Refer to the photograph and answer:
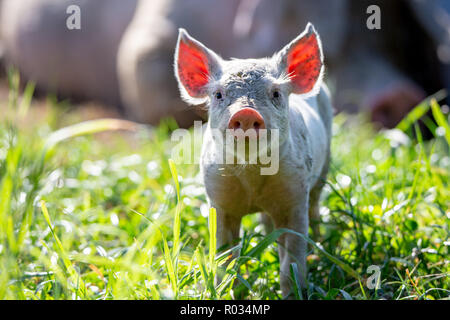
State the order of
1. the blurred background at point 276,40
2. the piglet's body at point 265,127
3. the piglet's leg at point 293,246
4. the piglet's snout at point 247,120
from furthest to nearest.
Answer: the blurred background at point 276,40 < the piglet's leg at point 293,246 < the piglet's body at point 265,127 < the piglet's snout at point 247,120

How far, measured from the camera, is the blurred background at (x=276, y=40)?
18.0ft

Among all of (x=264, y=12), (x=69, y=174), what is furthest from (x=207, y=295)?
(x=264, y=12)

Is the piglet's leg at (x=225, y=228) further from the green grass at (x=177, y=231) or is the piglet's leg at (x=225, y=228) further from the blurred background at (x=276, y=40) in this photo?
the blurred background at (x=276, y=40)

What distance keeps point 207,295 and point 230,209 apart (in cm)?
46

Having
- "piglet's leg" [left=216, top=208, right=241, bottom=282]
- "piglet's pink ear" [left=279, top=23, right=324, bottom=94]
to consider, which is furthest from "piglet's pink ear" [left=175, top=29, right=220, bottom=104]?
"piglet's leg" [left=216, top=208, right=241, bottom=282]

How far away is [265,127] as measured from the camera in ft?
6.97

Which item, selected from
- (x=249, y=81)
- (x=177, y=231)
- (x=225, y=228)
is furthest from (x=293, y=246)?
(x=249, y=81)

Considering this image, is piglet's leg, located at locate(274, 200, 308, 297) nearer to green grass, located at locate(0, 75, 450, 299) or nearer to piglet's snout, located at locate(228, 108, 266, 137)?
green grass, located at locate(0, 75, 450, 299)

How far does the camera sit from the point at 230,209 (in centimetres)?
245

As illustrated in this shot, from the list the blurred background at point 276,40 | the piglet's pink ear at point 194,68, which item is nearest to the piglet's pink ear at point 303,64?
the piglet's pink ear at point 194,68

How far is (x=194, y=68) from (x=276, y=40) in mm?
2921

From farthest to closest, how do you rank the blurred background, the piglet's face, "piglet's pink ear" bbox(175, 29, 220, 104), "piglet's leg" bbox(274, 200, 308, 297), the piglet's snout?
1. the blurred background
2. "piglet's pink ear" bbox(175, 29, 220, 104)
3. "piglet's leg" bbox(274, 200, 308, 297)
4. the piglet's face
5. the piglet's snout

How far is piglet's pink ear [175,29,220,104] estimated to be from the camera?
250 centimetres

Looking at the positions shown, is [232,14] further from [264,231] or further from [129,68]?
[264,231]
